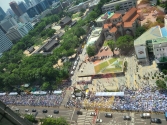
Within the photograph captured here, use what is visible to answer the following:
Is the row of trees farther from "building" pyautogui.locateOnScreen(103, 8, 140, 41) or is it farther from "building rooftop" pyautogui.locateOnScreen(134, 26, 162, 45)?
"building rooftop" pyautogui.locateOnScreen(134, 26, 162, 45)

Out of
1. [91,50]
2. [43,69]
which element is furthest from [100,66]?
[43,69]

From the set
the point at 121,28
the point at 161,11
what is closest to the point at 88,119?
the point at 121,28

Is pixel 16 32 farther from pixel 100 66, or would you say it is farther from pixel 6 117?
pixel 6 117

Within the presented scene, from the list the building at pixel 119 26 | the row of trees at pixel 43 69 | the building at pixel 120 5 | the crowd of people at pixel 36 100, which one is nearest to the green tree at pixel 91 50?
the row of trees at pixel 43 69

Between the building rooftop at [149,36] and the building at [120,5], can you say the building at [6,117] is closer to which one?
the building rooftop at [149,36]

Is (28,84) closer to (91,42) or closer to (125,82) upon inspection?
(91,42)
